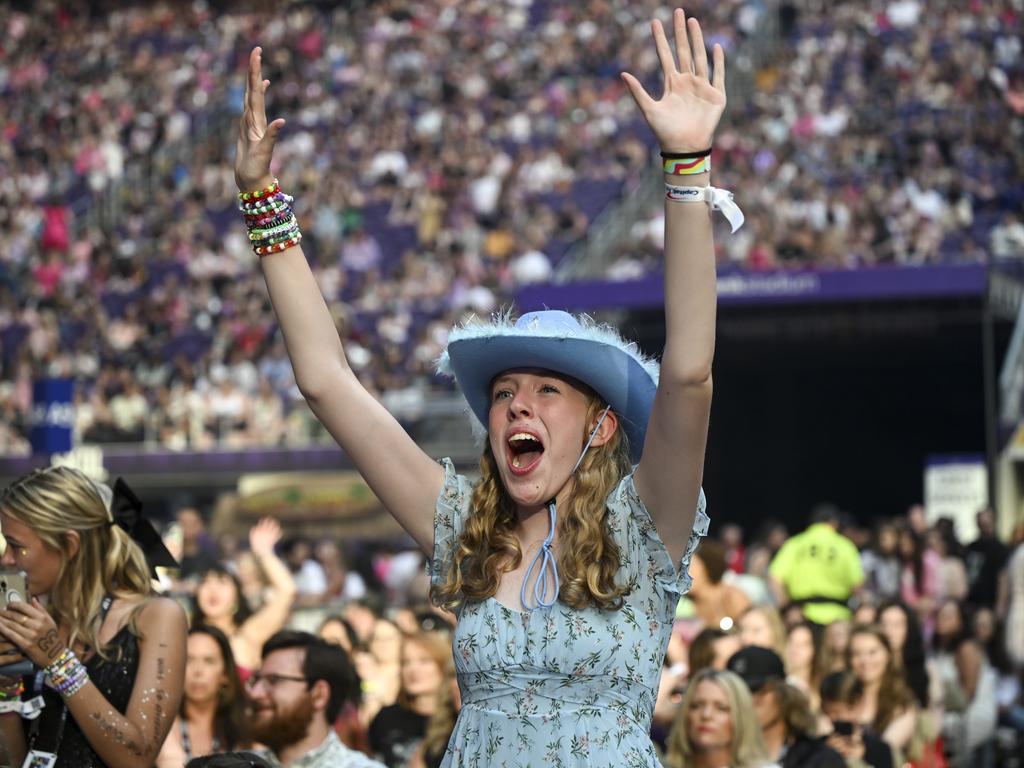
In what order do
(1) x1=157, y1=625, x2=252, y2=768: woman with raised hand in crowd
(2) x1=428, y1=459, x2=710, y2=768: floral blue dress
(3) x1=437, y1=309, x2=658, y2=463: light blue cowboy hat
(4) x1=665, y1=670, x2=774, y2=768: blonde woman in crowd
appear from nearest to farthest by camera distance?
(2) x1=428, y1=459, x2=710, y2=768: floral blue dress → (3) x1=437, y1=309, x2=658, y2=463: light blue cowboy hat → (4) x1=665, y1=670, x2=774, y2=768: blonde woman in crowd → (1) x1=157, y1=625, x2=252, y2=768: woman with raised hand in crowd

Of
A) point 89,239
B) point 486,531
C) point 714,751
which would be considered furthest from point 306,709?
point 89,239

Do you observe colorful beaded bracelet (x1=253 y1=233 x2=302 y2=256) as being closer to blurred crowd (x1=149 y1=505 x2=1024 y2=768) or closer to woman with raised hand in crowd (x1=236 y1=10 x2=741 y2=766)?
woman with raised hand in crowd (x1=236 y1=10 x2=741 y2=766)

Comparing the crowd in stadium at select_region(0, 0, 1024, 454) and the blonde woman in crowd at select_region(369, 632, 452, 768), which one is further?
the crowd in stadium at select_region(0, 0, 1024, 454)

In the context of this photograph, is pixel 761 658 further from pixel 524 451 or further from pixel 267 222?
pixel 267 222

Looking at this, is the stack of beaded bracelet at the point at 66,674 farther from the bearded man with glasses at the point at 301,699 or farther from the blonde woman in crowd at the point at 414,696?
the blonde woman in crowd at the point at 414,696

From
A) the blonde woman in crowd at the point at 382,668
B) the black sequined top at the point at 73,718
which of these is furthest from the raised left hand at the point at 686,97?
the blonde woman in crowd at the point at 382,668

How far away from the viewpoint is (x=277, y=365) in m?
20.3

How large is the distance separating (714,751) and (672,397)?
290cm

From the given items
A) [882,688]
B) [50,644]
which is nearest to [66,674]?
[50,644]

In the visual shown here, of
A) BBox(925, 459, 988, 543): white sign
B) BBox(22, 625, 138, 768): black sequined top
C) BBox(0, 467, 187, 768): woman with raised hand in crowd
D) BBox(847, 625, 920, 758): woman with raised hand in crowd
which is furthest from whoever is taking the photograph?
BBox(925, 459, 988, 543): white sign

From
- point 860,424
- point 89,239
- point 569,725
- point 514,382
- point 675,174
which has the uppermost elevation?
point 89,239

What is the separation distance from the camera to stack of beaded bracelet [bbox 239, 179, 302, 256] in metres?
3.39

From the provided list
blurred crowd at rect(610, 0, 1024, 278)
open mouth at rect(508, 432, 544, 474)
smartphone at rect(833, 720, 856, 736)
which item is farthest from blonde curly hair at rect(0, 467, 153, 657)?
blurred crowd at rect(610, 0, 1024, 278)

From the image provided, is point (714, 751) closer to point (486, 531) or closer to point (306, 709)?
point (306, 709)
